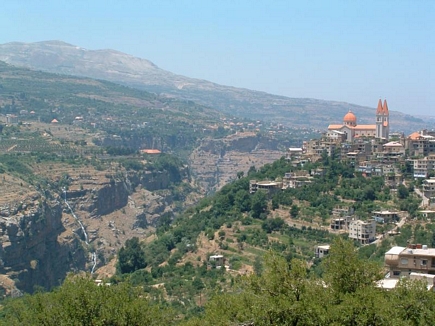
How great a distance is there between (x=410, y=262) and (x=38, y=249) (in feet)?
132

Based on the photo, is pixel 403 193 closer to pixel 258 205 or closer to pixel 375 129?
pixel 258 205

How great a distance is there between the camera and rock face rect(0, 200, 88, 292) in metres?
59.6

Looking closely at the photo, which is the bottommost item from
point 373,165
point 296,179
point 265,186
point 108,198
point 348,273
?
point 108,198

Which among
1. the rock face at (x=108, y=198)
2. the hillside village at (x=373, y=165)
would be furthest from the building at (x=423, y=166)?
the rock face at (x=108, y=198)

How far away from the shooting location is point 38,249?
64.2 metres

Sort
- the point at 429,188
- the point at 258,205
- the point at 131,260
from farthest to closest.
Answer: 1. the point at 258,205
2. the point at 429,188
3. the point at 131,260

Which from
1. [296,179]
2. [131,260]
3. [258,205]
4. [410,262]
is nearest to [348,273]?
[410,262]

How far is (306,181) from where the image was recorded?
198 ft

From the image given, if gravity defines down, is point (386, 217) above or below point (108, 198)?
above

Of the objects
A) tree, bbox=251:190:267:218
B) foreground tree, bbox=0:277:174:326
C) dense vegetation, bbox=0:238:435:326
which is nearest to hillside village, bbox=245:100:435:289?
tree, bbox=251:190:267:218

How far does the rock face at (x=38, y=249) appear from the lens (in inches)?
2347

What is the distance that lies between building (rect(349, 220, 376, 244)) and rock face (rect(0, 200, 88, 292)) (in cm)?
2580

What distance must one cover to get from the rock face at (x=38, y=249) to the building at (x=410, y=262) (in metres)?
34.5

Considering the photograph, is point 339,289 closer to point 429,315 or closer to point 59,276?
point 429,315
